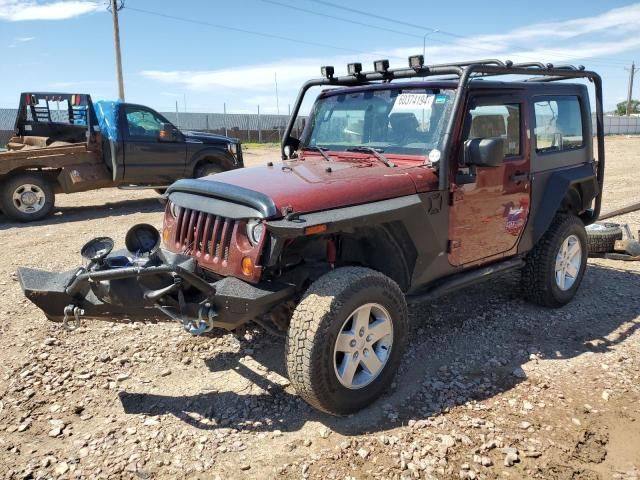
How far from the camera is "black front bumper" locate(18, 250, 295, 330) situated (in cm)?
314

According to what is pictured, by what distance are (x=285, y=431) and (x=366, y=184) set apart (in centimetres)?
164

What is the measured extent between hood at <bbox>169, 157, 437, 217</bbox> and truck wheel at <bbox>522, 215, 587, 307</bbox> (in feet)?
5.64

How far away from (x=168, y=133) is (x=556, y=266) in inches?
322

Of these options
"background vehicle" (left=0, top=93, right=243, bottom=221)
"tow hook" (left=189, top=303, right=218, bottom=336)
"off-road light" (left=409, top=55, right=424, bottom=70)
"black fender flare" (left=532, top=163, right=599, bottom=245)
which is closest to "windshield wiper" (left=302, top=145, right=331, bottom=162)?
"off-road light" (left=409, top=55, right=424, bottom=70)

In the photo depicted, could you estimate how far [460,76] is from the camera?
403 cm

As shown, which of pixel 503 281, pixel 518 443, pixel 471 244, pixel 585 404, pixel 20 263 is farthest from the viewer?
pixel 20 263

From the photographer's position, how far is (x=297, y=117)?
5.32m

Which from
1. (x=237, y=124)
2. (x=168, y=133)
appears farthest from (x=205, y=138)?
(x=237, y=124)

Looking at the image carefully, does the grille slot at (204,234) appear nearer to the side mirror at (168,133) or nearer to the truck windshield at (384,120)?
the truck windshield at (384,120)

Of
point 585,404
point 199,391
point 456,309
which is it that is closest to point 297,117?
point 456,309

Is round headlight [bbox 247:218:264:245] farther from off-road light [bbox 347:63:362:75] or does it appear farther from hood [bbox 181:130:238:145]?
hood [bbox 181:130:238:145]

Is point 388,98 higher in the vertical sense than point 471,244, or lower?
higher

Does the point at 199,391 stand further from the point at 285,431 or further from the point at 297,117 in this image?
→ the point at 297,117

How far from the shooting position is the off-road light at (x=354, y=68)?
15.7 ft
